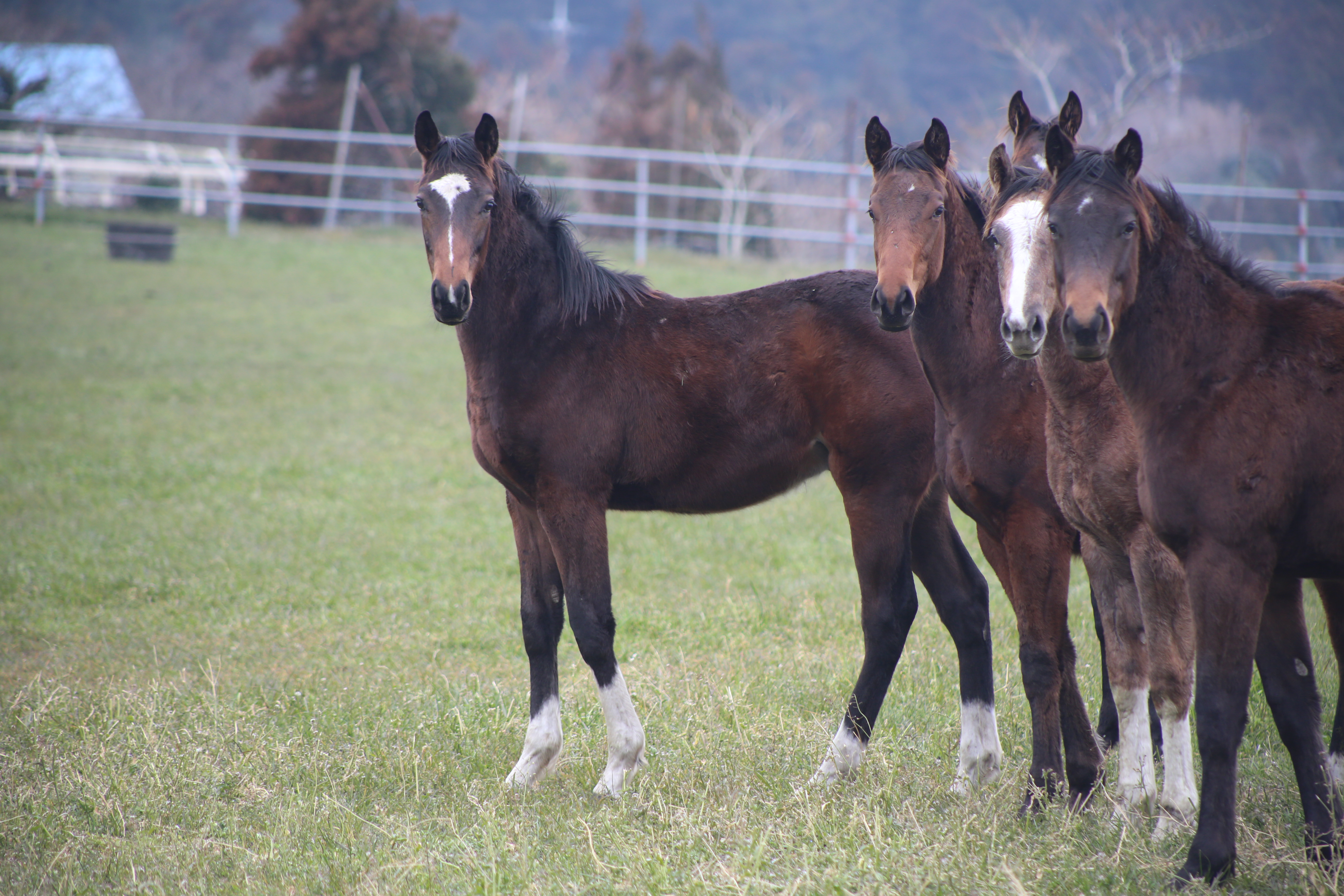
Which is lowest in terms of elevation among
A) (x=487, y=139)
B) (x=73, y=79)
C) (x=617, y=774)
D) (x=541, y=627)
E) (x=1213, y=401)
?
(x=617, y=774)

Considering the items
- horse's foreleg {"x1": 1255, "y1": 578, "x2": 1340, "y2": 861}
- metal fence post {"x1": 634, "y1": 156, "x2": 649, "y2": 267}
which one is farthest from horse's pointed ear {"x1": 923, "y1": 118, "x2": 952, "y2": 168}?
metal fence post {"x1": 634, "y1": 156, "x2": 649, "y2": 267}

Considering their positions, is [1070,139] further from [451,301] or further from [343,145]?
[343,145]

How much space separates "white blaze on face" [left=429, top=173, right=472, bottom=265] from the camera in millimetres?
3918

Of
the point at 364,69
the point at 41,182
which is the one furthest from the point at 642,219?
the point at 364,69

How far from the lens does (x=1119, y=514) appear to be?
3.32 m

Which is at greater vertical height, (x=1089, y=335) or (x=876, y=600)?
(x=1089, y=335)

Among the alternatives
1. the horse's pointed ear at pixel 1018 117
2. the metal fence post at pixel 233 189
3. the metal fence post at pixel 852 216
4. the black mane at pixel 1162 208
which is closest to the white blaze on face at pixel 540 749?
the black mane at pixel 1162 208

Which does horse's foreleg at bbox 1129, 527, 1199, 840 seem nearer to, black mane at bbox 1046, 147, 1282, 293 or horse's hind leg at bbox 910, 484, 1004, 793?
horse's hind leg at bbox 910, 484, 1004, 793

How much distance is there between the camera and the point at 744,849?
3.23 metres

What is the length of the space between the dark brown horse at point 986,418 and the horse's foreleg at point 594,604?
134 centimetres

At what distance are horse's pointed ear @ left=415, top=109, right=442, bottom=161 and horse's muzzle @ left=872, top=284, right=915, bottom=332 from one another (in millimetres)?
1840

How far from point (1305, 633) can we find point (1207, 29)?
2976 centimetres

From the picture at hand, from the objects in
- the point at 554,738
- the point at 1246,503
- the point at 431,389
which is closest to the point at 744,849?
the point at 554,738

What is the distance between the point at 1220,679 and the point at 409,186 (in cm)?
2340
